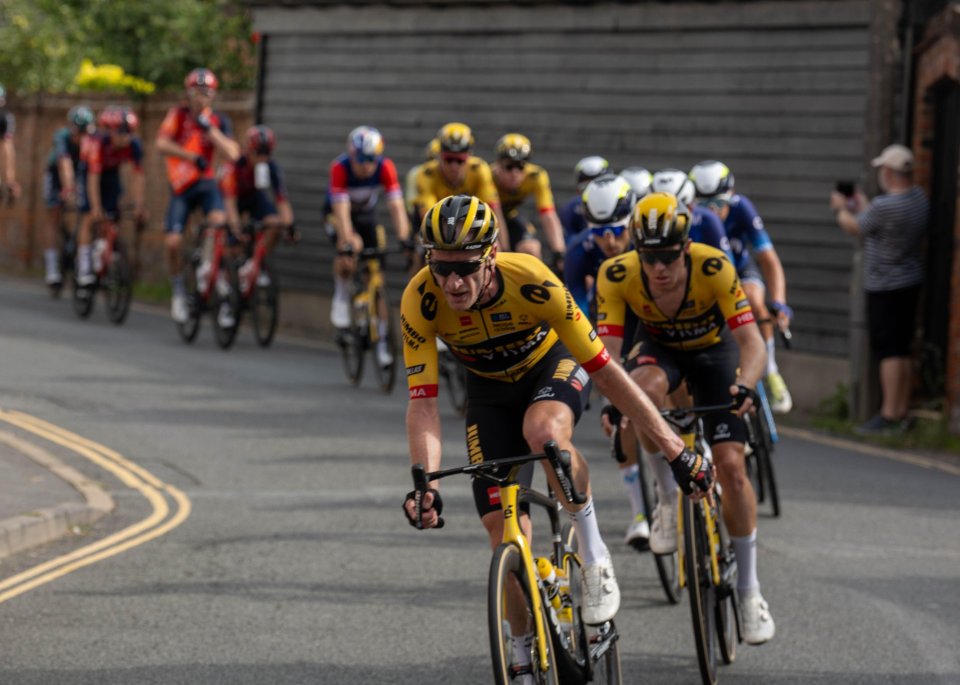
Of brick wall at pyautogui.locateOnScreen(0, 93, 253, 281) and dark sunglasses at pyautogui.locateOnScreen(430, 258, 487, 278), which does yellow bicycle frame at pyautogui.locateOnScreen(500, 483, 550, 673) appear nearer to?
dark sunglasses at pyautogui.locateOnScreen(430, 258, 487, 278)

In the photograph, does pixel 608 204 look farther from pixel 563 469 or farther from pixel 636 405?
pixel 563 469

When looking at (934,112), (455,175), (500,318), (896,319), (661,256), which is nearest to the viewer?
(500,318)

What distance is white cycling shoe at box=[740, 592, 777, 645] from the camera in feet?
23.7

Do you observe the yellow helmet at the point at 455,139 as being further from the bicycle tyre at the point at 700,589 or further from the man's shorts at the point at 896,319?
the bicycle tyre at the point at 700,589

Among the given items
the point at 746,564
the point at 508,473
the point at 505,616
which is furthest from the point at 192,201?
the point at 505,616

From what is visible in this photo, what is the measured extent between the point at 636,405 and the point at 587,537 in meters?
0.60

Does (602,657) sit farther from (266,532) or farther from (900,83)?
(900,83)

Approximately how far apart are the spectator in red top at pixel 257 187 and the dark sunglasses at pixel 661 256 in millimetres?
10464

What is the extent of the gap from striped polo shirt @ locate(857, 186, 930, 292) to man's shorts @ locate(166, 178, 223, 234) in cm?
678

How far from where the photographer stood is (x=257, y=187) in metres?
17.7

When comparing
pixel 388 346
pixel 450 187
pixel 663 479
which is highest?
pixel 450 187

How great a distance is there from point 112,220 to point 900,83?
8.37 meters

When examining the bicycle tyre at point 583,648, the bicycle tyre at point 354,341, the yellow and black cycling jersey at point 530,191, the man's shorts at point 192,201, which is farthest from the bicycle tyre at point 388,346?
the bicycle tyre at point 583,648

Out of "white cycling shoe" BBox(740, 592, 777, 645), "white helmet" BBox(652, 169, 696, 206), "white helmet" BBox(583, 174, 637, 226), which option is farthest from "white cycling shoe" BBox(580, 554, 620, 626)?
"white helmet" BBox(652, 169, 696, 206)
